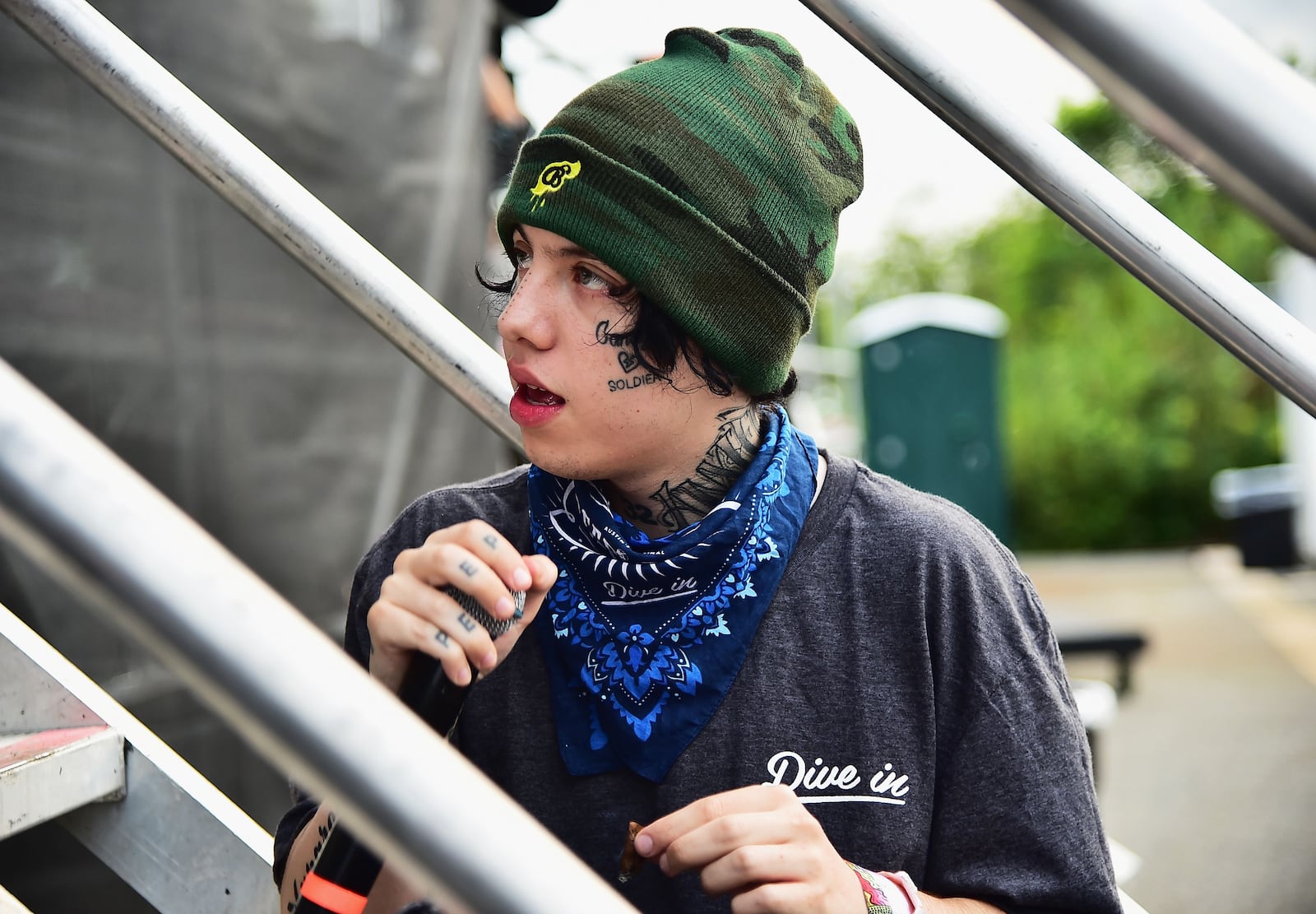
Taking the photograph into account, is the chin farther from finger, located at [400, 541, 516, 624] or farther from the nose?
finger, located at [400, 541, 516, 624]

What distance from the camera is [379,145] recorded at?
9.10 ft

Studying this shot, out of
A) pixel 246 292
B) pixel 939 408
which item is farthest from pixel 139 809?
pixel 939 408

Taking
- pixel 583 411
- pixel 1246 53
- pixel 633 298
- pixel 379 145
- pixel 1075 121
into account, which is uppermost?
pixel 1246 53

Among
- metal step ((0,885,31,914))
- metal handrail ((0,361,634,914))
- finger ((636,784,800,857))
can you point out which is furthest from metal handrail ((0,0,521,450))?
metal handrail ((0,361,634,914))

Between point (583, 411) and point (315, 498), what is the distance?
147cm

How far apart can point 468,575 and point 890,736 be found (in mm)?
573

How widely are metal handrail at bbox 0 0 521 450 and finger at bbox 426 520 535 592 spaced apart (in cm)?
54

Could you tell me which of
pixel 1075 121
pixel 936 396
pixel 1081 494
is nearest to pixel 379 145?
pixel 936 396

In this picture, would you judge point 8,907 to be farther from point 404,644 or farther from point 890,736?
point 890,736

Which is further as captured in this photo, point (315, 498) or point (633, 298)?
point (315, 498)

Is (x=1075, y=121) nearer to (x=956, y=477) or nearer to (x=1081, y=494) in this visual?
(x=1081, y=494)

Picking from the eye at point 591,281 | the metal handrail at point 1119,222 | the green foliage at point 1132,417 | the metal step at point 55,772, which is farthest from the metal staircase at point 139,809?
the green foliage at point 1132,417

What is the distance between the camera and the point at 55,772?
131 centimetres

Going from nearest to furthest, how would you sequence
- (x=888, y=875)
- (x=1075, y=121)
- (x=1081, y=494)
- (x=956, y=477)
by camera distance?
1. (x=888, y=875)
2. (x=956, y=477)
3. (x=1081, y=494)
4. (x=1075, y=121)
